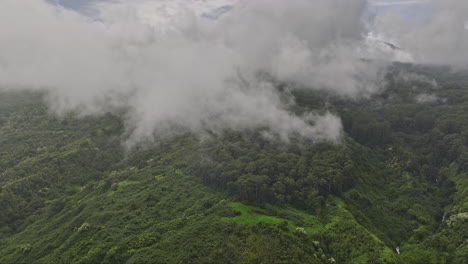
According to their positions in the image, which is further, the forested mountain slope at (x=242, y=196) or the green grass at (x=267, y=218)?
the green grass at (x=267, y=218)

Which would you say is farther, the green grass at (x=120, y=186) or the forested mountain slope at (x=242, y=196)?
the green grass at (x=120, y=186)

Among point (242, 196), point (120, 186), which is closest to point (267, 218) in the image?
point (242, 196)

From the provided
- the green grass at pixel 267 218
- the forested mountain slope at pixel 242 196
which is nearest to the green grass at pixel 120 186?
the forested mountain slope at pixel 242 196

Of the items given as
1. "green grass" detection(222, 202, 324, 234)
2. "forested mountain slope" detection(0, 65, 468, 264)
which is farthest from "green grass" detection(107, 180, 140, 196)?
"green grass" detection(222, 202, 324, 234)

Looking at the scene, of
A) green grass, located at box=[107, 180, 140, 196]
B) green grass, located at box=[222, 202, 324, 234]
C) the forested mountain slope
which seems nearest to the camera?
the forested mountain slope

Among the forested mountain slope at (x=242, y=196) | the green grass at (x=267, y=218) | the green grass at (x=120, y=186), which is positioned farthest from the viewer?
the green grass at (x=120, y=186)

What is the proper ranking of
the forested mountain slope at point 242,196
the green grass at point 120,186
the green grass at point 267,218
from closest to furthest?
the forested mountain slope at point 242,196 < the green grass at point 267,218 < the green grass at point 120,186

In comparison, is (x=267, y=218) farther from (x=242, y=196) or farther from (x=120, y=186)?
(x=120, y=186)

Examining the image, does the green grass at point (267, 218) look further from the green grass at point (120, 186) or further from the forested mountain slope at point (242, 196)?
the green grass at point (120, 186)

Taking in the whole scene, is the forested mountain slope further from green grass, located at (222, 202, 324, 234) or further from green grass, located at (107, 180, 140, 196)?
green grass, located at (107, 180, 140, 196)
